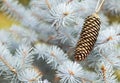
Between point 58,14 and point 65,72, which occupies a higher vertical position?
point 58,14

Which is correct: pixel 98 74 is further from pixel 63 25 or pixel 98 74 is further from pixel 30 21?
pixel 30 21

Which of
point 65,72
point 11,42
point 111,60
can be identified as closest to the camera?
point 65,72

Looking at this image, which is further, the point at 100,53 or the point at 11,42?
the point at 11,42

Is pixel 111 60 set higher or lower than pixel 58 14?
lower

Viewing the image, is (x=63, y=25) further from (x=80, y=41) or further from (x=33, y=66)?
Result: (x=33, y=66)

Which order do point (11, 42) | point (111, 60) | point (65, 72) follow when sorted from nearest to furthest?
point (65, 72)
point (111, 60)
point (11, 42)

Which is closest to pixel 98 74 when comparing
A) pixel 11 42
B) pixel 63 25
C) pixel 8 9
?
pixel 63 25

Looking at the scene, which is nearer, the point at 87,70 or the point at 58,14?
the point at 58,14

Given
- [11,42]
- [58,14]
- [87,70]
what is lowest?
[87,70]

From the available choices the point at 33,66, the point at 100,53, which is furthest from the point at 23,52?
the point at 100,53
